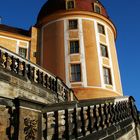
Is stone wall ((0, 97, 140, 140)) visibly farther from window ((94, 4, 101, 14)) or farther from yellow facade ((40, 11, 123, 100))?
window ((94, 4, 101, 14))

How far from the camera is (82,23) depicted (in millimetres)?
23797

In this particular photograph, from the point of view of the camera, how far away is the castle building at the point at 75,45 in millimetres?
21297

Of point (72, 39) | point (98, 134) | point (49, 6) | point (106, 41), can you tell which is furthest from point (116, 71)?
point (98, 134)

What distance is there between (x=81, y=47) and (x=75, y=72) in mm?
2527

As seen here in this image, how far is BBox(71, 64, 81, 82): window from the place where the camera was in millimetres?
21188

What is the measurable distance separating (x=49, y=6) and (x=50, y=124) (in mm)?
21188

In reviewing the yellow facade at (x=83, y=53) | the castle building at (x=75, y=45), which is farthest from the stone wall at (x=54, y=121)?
the castle building at (x=75, y=45)

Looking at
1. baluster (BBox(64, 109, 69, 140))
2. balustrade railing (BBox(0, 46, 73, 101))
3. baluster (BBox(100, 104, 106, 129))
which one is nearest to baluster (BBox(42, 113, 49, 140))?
baluster (BBox(64, 109, 69, 140))

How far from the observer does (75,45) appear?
22938 mm

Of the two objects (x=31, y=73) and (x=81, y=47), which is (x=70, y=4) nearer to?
(x=81, y=47)

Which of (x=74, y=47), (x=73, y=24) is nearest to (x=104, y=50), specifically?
(x=74, y=47)

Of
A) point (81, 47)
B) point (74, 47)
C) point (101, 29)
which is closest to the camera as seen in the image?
point (81, 47)

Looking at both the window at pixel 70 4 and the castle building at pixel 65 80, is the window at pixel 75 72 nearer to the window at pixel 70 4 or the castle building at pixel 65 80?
the castle building at pixel 65 80

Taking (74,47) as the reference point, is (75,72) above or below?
below
